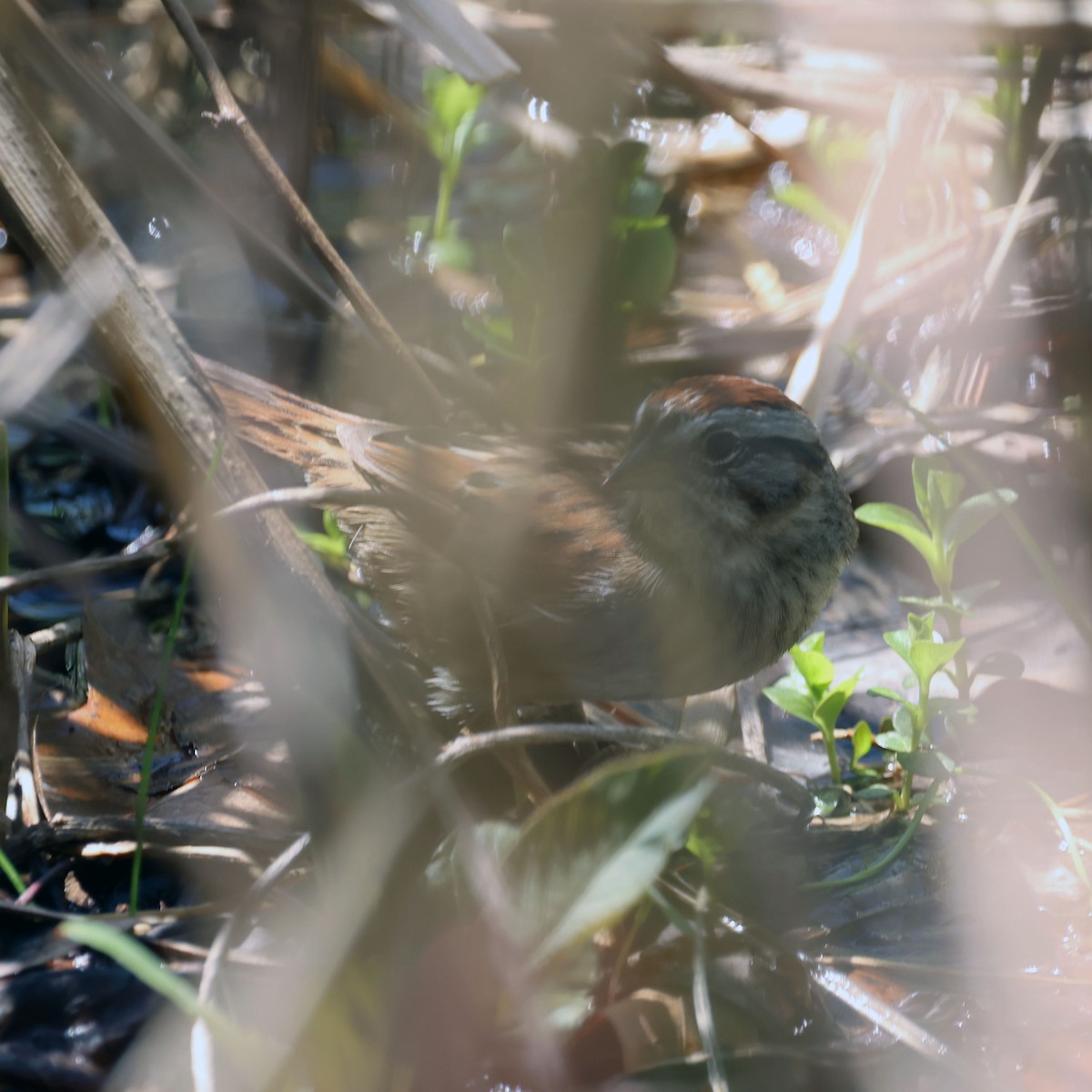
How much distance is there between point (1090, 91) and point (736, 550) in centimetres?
273

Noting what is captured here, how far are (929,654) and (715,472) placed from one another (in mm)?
782

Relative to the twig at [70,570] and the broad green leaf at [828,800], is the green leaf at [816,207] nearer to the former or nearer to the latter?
the broad green leaf at [828,800]

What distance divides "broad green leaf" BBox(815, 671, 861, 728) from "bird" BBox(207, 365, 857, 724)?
1.03 ft

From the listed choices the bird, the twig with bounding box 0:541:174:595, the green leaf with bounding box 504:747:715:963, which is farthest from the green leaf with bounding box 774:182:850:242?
the green leaf with bounding box 504:747:715:963

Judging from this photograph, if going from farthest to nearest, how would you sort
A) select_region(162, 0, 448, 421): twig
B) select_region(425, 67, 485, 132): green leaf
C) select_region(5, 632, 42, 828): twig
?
1. select_region(425, 67, 485, 132): green leaf
2. select_region(162, 0, 448, 421): twig
3. select_region(5, 632, 42, 828): twig

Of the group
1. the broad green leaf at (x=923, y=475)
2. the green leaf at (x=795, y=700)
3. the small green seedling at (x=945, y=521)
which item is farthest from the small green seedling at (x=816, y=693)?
Result: the broad green leaf at (x=923, y=475)

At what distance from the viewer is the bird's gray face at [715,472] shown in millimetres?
2676

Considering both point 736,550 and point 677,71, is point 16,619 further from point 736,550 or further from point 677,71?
point 677,71

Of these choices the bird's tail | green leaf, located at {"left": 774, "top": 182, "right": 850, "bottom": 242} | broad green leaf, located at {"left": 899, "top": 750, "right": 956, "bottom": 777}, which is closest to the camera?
broad green leaf, located at {"left": 899, "top": 750, "right": 956, "bottom": 777}

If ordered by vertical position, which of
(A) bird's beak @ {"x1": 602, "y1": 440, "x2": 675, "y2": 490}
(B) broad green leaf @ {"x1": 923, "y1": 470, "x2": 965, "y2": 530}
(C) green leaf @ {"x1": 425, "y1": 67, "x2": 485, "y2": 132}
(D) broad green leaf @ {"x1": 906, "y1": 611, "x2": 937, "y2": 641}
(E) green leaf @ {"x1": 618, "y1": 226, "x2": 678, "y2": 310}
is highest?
(C) green leaf @ {"x1": 425, "y1": 67, "x2": 485, "y2": 132}

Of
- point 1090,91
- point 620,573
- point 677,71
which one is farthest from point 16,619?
point 1090,91

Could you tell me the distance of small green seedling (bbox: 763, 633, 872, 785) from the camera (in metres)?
2.21

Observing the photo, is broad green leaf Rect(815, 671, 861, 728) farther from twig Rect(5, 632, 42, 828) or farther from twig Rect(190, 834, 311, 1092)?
twig Rect(5, 632, 42, 828)

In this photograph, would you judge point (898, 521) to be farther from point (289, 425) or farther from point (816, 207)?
point (816, 207)
